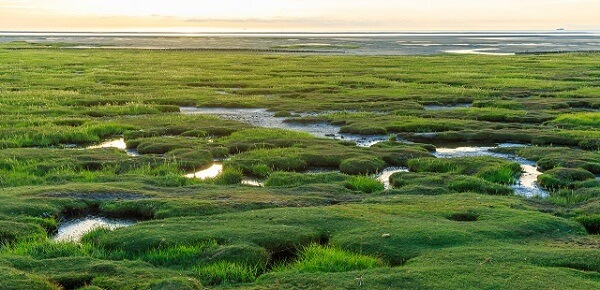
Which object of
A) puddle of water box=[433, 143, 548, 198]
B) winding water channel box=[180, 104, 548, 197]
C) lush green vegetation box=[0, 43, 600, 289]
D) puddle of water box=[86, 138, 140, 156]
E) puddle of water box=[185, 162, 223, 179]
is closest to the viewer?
lush green vegetation box=[0, 43, 600, 289]

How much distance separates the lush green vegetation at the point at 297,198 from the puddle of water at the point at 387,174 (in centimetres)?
24

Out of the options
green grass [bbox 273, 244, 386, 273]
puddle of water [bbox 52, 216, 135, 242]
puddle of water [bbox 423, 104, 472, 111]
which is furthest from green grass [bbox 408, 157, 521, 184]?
puddle of water [bbox 423, 104, 472, 111]

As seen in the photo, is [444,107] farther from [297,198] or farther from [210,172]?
[297,198]

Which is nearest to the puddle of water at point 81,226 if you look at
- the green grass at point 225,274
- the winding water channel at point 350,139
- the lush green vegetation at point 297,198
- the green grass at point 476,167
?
the lush green vegetation at point 297,198

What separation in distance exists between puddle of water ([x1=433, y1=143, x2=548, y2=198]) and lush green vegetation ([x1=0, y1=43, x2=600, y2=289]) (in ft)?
1.18

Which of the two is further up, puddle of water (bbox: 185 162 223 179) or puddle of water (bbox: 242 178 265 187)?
puddle of water (bbox: 242 178 265 187)

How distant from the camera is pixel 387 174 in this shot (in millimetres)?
21062

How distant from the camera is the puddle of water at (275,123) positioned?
28.1 metres

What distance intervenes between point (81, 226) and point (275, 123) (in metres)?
18.3

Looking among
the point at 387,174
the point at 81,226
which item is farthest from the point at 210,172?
the point at 81,226

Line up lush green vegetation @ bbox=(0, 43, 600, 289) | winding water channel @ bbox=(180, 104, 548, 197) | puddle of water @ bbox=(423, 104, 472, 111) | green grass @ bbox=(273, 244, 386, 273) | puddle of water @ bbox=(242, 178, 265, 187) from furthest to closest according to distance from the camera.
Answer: puddle of water @ bbox=(423, 104, 472, 111)
winding water channel @ bbox=(180, 104, 548, 197)
puddle of water @ bbox=(242, 178, 265, 187)
green grass @ bbox=(273, 244, 386, 273)
lush green vegetation @ bbox=(0, 43, 600, 289)

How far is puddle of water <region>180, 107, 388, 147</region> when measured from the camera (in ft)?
92.2

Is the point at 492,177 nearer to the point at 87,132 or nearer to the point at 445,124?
the point at 445,124

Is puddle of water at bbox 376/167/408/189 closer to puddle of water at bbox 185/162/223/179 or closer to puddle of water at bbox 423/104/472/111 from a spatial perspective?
puddle of water at bbox 185/162/223/179
